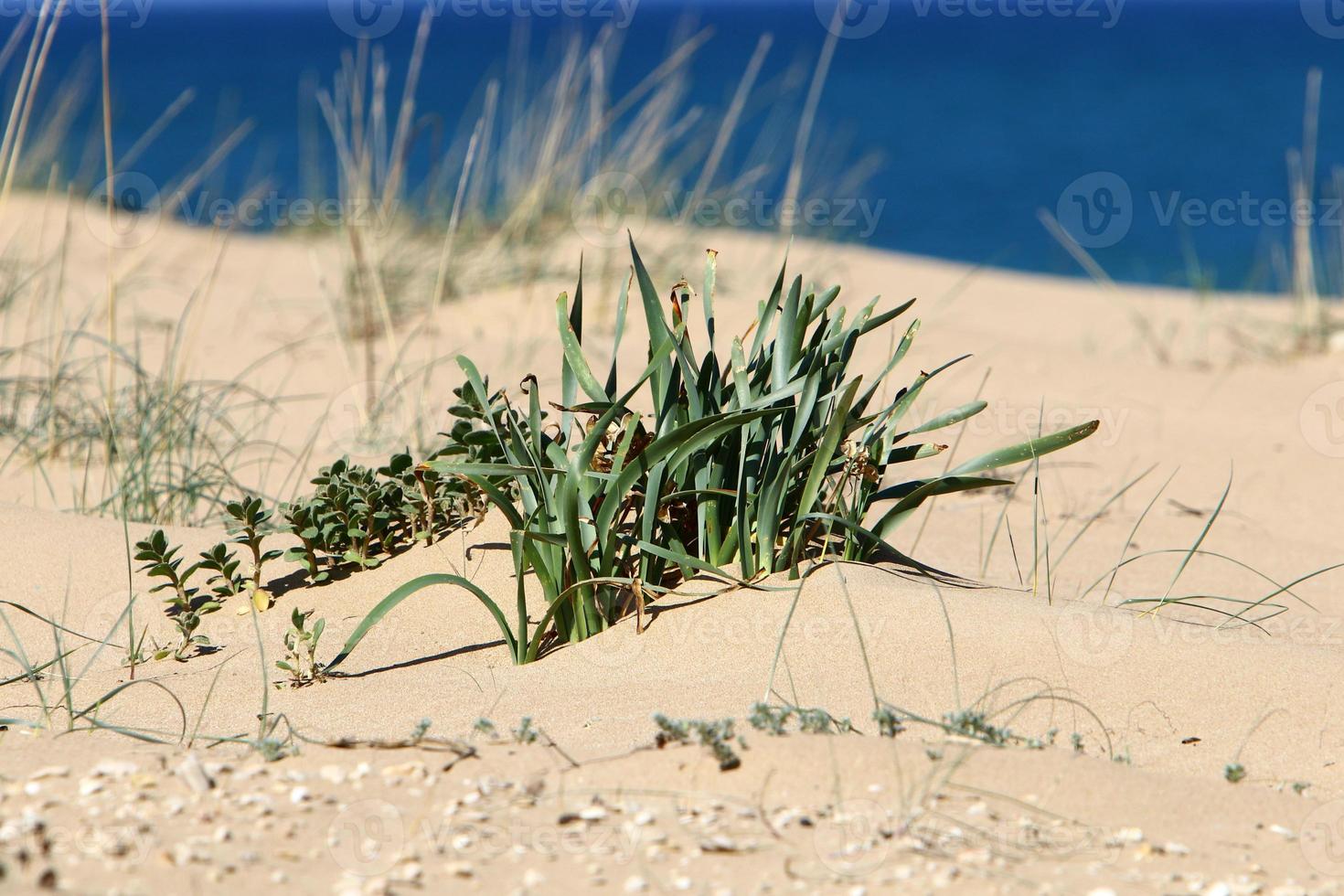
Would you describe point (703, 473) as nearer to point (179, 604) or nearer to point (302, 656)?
point (302, 656)

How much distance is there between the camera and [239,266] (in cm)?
659

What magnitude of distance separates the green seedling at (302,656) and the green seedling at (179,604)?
0.52 feet

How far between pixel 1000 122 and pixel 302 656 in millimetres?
23768

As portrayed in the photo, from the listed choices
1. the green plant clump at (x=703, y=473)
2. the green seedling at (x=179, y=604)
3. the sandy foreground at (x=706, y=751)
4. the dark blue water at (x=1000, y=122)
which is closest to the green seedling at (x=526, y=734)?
the sandy foreground at (x=706, y=751)

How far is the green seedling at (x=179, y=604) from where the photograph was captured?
6.59 feet

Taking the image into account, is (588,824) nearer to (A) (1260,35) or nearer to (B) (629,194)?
(B) (629,194)

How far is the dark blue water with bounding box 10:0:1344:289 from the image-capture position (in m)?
12.8

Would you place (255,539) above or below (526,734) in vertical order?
above

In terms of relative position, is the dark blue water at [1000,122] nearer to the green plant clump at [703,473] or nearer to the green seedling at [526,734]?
the green plant clump at [703,473]

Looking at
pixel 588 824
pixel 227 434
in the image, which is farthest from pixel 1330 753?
pixel 227 434

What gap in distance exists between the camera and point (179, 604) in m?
2.09

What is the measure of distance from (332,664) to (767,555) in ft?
2.33

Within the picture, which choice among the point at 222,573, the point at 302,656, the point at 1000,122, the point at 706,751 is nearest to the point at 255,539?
the point at 222,573

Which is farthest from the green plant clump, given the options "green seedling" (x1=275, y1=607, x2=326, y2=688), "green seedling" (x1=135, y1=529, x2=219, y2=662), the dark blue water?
the dark blue water
